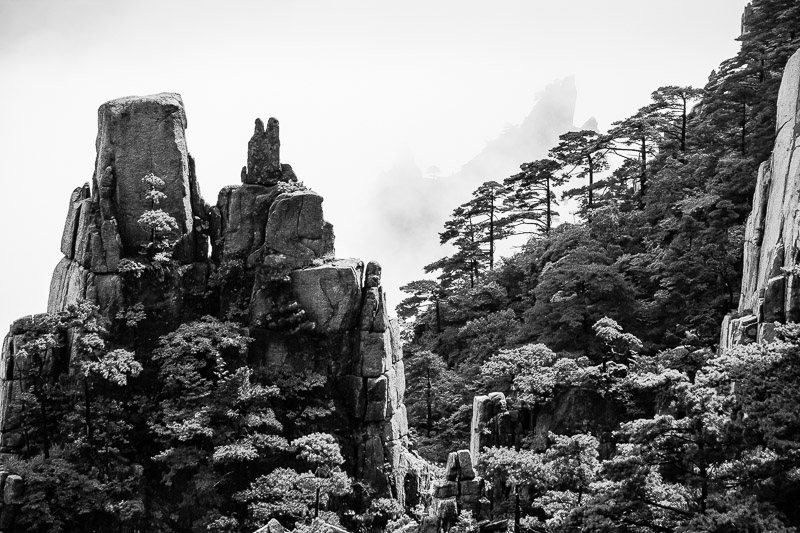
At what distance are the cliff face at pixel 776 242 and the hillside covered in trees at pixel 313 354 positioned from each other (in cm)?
11

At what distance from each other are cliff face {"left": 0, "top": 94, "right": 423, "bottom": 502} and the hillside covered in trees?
0.28 ft

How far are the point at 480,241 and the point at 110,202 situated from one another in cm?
2343

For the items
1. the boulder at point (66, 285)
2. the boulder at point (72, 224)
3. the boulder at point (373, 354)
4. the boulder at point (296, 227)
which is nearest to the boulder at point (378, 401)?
the boulder at point (373, 354)

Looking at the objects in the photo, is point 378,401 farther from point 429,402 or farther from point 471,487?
point 471,487

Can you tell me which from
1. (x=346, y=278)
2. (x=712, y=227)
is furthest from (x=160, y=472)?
(x=712, y=227)

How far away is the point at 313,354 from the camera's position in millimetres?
32000

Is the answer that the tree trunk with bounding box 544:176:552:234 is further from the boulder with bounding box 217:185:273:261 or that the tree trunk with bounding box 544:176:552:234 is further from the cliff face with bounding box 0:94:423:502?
A: the boulder with bounding box 217:185:273:261

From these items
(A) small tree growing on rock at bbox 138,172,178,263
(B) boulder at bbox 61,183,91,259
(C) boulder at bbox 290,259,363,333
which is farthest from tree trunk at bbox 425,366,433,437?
(B) boulder at bbox 61,183,91,259

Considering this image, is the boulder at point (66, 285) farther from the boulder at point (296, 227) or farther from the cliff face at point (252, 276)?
the boulder at point (296, 227)

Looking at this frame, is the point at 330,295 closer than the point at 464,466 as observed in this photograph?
No

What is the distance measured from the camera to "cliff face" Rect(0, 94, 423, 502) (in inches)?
1232

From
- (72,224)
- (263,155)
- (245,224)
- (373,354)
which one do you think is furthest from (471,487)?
(72,224)

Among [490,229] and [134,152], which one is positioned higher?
[490,229]

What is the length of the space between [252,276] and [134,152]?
720 centimetres
